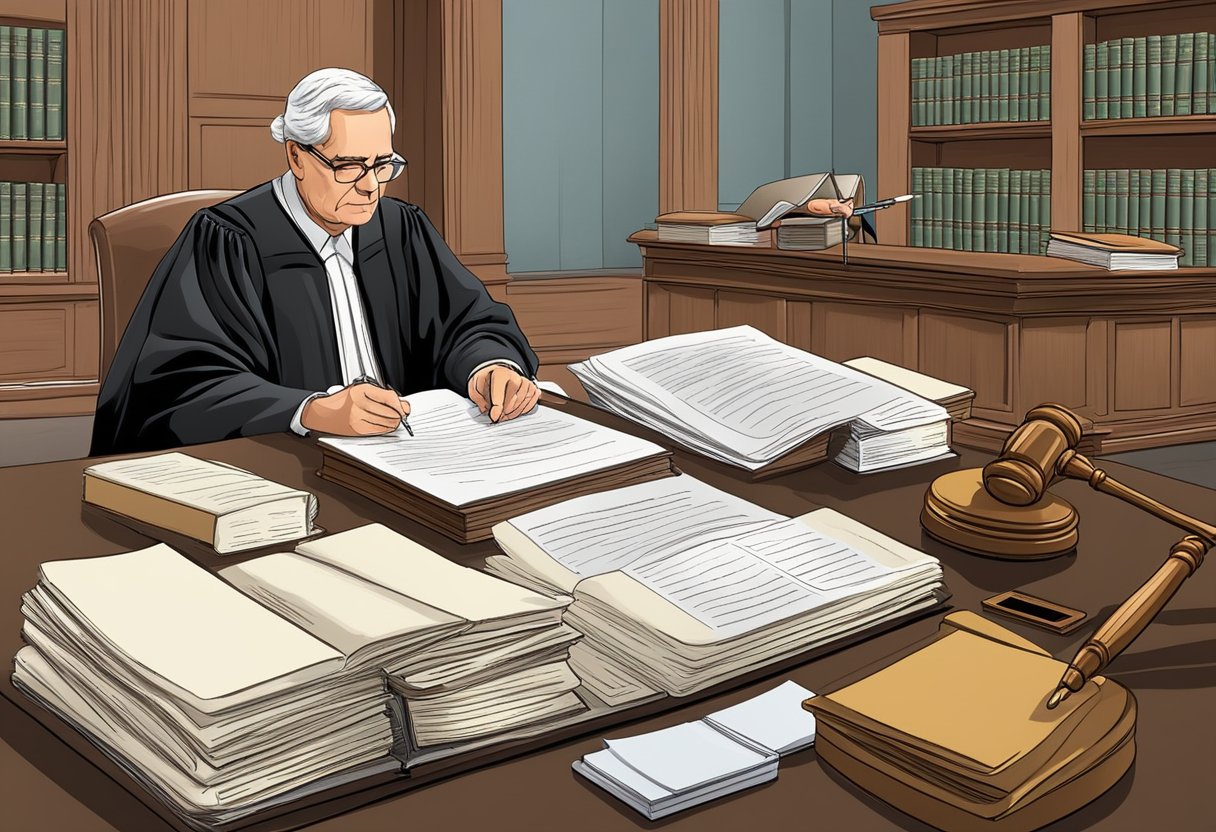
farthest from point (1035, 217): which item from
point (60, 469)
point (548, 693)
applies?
point (548, 693)

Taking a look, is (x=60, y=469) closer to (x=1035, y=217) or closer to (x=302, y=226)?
(x=302, y=226)

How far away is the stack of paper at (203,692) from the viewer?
81cm

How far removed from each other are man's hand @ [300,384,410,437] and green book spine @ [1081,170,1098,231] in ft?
15.2

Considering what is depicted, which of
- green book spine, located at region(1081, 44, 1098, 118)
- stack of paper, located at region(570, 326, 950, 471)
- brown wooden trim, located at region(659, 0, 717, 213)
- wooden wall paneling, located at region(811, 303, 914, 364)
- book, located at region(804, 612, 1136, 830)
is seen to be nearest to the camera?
book, located at region(804, 612, 1136, 830)

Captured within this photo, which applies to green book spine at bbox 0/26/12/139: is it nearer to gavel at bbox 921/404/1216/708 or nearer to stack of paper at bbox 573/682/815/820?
gavel at bbox 921/404/1216/708

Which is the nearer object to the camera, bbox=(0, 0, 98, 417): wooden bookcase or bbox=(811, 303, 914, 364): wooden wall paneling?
bbox=(811, 303, 914, 364): wooden wall paneling

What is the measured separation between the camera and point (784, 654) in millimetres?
1078

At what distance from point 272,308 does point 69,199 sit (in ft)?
10.7

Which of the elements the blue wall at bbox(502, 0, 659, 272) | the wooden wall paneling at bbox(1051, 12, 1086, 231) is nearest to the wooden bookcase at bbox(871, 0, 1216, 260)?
the wooden wall paneling at bbox(1051, 12, 1086, 231)

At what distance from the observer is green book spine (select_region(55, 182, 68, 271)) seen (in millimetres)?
5176

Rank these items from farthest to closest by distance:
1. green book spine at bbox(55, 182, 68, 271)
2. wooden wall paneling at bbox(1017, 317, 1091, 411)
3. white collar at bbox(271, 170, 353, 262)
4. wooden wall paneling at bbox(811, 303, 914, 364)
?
green book spine at bbox(55, 182, 68, 271) < wooden wall paneling at bbox(811, 303, 914, 364) < wooden wall paneling at bbox(1017, 317, 1091, 411) < white collar at bbox(271, 170, 353, 262)

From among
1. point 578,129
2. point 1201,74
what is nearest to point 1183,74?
point 1201,74

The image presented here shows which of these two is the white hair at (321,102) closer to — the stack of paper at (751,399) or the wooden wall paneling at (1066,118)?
the stack of paper at (751,399)

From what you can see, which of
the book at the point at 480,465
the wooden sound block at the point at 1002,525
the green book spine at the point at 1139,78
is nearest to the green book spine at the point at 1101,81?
the green book spine at the point at 1139,78
